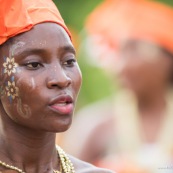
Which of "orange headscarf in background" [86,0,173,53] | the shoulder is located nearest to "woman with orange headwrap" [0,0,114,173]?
the shoulder

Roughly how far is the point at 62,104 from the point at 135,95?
4927 millimetres

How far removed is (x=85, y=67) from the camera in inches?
518

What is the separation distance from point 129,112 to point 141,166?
68cm

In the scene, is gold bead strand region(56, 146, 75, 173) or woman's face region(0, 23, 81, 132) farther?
gold bead strand region(56, 146, 75, 173)

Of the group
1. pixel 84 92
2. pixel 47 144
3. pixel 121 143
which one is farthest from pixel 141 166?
pixel 47 144

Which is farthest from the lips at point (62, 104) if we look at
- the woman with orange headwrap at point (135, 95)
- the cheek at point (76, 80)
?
the woman with orange headwrap at point (135, 95)

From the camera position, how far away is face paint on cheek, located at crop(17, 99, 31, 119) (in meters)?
6.32

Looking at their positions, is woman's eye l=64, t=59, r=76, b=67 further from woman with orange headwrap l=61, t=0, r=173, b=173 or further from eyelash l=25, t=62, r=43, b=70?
woman with orange headwrap l=61, t=0, r=173, b=173

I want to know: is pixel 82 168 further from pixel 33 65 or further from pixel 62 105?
pixel 33 65

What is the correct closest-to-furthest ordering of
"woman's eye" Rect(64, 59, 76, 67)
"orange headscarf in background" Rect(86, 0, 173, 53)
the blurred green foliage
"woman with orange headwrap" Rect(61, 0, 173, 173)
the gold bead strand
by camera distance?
1. "woman's eye" Rect(64, 59, 76, 67)
2. the gold bead strand
3. "woman with orange headwrap" Rect(61, 0, 173, 173)
4. "orange headscarf in background" Rect(86, 0, 173, 53)
5. the blurred green foliage

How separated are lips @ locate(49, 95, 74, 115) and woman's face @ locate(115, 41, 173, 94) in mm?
4752

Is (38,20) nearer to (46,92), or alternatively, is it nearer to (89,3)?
(46,92)

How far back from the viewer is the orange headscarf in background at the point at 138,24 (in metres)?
11.4

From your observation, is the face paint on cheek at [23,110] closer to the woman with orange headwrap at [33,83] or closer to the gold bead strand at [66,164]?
the woman with orange headwrap at [33,83]
